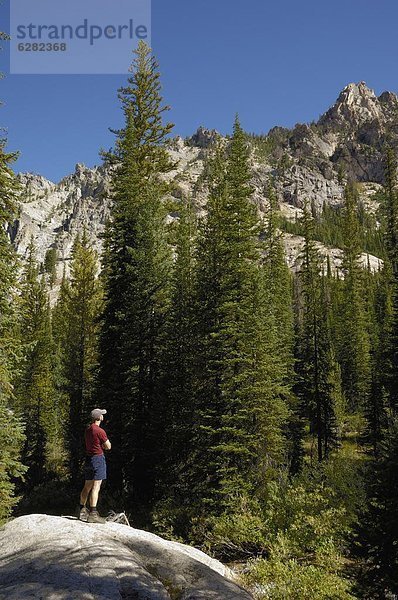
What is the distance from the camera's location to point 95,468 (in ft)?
33.0

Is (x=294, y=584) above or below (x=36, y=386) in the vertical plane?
below

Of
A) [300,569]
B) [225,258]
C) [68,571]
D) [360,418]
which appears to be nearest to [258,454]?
[225,258]

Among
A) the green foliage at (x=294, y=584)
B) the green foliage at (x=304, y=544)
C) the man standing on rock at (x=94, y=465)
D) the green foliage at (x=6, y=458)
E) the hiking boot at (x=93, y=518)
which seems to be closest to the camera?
the green foliage at (x=294, y=584)

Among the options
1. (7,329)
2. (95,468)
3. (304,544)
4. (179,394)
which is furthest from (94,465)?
(179,394)

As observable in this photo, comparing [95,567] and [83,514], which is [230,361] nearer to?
[83,514]

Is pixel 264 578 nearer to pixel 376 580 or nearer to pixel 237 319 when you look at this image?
pixel 376 580

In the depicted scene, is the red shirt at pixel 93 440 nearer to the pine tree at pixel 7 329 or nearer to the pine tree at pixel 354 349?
the pine tree at pixel 7 329

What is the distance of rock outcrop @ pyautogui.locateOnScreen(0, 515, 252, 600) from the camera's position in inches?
272

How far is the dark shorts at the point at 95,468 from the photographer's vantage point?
10062 mm

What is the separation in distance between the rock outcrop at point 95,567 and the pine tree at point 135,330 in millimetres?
13293

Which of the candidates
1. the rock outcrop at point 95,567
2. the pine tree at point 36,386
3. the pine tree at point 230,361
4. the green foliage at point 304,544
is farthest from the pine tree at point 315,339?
the rock outcrop at point 95,567

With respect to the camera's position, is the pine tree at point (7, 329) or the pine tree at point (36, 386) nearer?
the pine tree at point (7, 329)

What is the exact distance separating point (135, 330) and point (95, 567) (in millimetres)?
17039

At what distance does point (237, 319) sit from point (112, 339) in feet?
25.4
